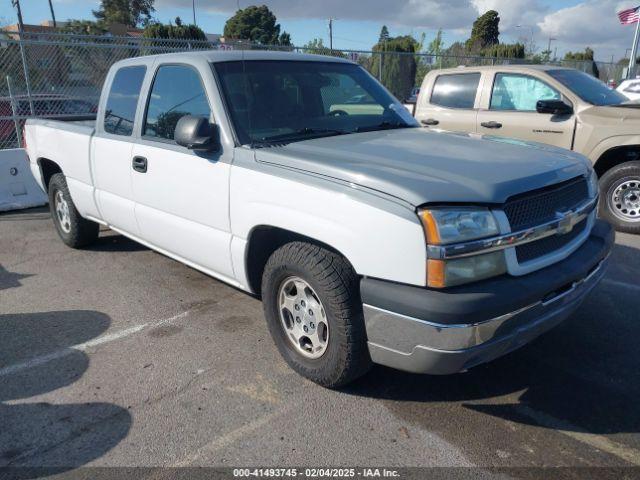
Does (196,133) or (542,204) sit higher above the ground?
(196,133)

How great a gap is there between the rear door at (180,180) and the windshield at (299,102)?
20 cm

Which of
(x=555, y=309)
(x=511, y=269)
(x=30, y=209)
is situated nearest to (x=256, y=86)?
A: (x=511, y=269)

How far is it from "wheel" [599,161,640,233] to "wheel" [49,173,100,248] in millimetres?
6050

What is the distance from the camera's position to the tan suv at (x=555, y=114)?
20.7ft

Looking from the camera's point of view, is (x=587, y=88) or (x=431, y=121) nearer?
(x=587, y=88)

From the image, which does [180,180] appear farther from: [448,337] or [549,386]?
[549,386]

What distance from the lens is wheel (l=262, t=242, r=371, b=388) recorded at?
2.78 metres

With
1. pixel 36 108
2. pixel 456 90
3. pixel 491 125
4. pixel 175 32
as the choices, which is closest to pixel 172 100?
pixel 491 125

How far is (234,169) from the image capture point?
3.34 metres

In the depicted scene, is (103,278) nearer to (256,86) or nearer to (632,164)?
(256,86)

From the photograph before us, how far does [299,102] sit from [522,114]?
4301mm

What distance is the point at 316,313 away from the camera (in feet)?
10.0

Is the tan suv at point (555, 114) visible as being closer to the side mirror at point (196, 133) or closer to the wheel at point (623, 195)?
the wheel at point (623, 195)

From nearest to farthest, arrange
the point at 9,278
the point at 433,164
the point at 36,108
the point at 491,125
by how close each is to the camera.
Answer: the point at 433,164 < the point at 9,278 < the point at 491,125 < the point at 36,108
